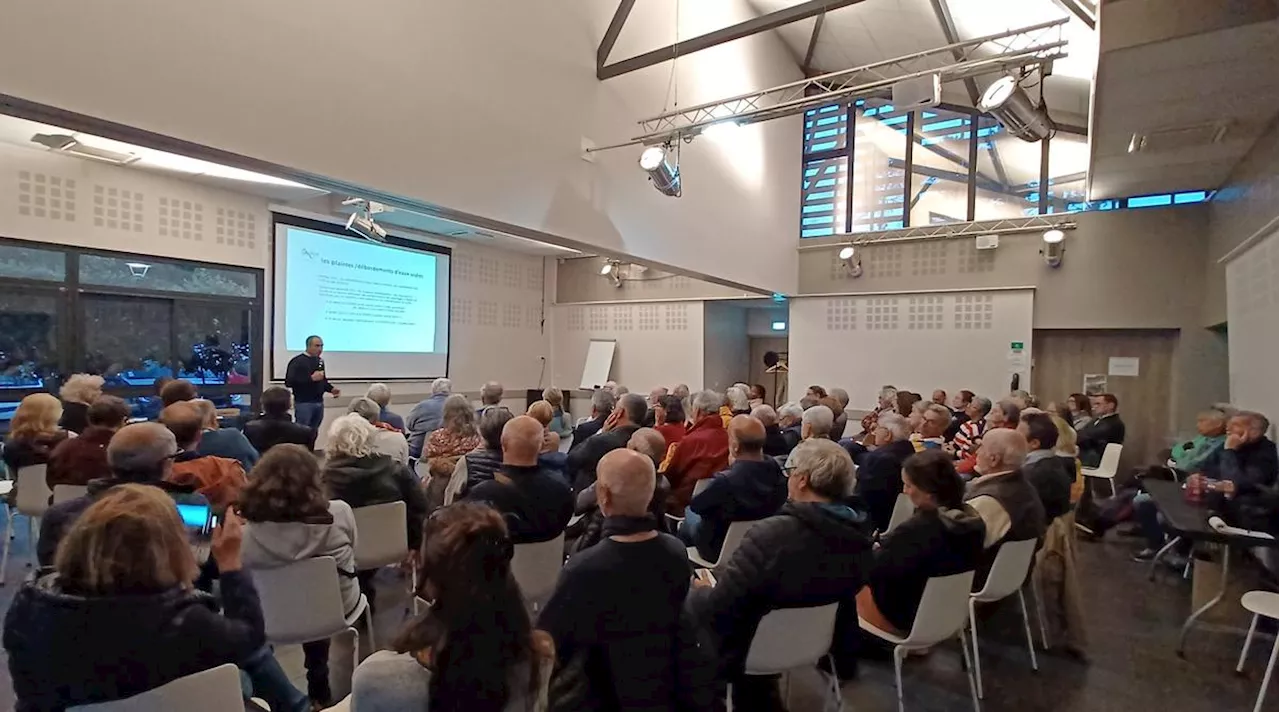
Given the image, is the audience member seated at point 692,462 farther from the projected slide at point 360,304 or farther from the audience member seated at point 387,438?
the projected slide at point 360,304

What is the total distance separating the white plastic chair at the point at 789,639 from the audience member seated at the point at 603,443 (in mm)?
1850

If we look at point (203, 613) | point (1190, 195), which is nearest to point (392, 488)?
point (203, 613)

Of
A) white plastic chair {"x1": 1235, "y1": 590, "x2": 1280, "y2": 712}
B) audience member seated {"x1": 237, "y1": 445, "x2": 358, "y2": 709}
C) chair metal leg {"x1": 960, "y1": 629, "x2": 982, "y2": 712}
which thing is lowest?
chair metal leg {"x1": 960, "y1": 629, "x2": 982, "y2": 712}

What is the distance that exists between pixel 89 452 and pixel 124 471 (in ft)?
4.79

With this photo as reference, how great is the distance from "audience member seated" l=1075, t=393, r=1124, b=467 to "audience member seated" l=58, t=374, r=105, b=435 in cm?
882

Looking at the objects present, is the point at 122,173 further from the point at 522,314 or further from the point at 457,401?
the point at 522,314

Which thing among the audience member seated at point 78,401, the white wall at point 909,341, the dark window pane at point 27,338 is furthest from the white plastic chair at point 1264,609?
the dark window pane at point 27,338

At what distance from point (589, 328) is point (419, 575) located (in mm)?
10373

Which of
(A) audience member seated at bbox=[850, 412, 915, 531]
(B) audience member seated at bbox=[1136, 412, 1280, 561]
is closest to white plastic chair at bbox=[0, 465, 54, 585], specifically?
(A) audience member seated at bbox=[850, 412, 915, 531]

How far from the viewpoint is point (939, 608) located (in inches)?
103

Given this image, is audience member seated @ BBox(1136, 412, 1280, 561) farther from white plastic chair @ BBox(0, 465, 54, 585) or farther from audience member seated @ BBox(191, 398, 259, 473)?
white plastic chair @ BBox(0, 465, 54, 585)

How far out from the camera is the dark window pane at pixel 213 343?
7.12 metres

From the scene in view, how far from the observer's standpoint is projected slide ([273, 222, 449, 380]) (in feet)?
25.6

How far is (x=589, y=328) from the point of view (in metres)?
11.7
